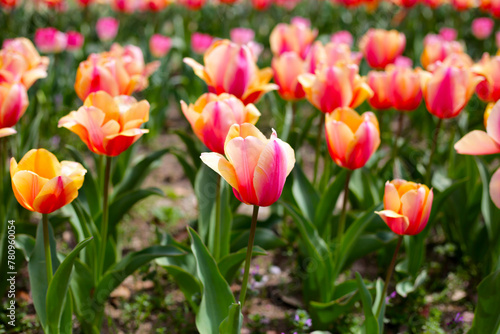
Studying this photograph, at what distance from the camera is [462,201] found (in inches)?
88.9

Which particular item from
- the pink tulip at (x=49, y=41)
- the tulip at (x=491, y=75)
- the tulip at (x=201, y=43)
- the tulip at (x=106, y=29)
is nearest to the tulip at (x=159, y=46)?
the tulip at (x=201, y=43)

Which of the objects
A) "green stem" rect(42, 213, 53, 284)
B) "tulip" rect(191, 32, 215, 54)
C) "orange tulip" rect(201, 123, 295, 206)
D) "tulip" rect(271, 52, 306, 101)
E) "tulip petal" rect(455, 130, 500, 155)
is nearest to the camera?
"orange tulip" rect(201, 123, 295, 206)

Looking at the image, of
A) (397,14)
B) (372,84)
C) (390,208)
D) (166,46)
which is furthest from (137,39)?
(390,208)

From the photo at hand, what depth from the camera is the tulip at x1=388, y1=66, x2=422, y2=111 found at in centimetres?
207

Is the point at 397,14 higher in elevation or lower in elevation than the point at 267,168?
lower

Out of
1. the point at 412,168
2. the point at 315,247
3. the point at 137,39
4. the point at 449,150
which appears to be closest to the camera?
the point at 315,247

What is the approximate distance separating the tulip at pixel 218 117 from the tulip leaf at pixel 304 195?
0.55 meters

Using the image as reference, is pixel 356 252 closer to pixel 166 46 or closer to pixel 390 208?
pixel 390 208

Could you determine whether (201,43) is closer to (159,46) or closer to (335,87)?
(159,46)

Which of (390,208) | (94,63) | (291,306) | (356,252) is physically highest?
(94,63)

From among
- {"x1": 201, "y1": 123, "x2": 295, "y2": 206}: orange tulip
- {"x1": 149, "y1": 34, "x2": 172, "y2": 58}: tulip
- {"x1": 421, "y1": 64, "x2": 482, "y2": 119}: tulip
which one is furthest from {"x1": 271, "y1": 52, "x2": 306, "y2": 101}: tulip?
{"x1": 149, "y1": 34, "x2": 172, "y2": 58}: tulip

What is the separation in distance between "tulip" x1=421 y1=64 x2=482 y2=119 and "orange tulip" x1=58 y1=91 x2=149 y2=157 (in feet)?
3.37

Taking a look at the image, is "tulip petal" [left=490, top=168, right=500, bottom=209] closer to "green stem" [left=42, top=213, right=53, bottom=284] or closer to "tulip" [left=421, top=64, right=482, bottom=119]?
"tulip" [left=421, top=64, right=482, bottom=119]

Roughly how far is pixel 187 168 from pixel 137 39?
3.07 meters
